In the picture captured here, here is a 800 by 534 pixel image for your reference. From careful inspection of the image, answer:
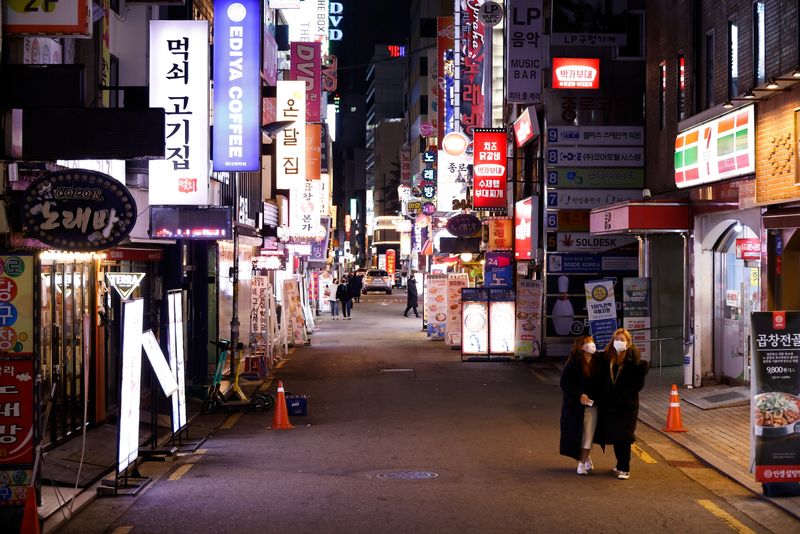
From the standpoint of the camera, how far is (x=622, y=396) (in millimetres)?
11969

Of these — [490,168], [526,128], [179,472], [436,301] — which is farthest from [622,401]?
[436,301]

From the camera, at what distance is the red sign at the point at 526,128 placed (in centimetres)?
3035

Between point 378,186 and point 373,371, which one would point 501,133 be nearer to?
point 373,371

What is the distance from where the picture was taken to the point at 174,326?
13.6 metres

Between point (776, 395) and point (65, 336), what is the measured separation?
9.27 meters

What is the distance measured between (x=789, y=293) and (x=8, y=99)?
12546 mm

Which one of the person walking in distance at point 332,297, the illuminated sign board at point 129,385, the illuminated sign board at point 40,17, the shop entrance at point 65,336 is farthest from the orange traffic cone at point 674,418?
the person walking in distance at point 332,297

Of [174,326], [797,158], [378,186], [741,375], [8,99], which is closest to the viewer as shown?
[8,99]

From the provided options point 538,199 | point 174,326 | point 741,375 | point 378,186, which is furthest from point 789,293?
point 378,186

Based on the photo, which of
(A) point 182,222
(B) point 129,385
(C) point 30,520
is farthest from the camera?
(A) point 182,222

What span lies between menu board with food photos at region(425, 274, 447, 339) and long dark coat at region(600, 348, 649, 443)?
74.2 feet

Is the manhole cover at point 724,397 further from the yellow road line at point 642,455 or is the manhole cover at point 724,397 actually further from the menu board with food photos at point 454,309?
the menu board with food photos at point 454,309

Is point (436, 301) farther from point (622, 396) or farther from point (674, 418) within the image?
point (622, 396)

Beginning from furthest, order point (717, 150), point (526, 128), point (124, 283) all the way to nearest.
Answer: point (526, 128), point (717, 150), point (124, 283)
